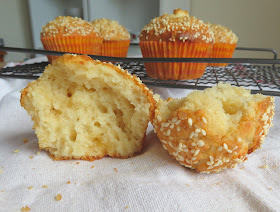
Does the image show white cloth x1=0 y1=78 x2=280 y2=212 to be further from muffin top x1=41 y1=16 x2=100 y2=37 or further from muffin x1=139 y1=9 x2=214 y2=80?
muffin top x1=41 y1=16 x2=100 y2=37

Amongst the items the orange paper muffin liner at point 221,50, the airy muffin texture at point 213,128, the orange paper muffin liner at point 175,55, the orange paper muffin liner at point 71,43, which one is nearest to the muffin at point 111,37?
the orange paper muffin liner at point 71,43

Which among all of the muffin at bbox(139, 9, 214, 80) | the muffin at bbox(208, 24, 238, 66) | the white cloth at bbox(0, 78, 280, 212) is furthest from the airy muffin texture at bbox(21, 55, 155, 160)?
the muffin at bbox(208, 24, 238, 66)

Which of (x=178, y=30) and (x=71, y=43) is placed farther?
(x=71, y=43)

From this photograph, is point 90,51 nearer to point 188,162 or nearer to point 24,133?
point 24,133

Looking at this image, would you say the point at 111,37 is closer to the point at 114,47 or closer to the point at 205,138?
the point at 114,47

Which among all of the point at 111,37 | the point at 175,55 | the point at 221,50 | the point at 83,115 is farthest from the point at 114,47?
the point at 83,115
